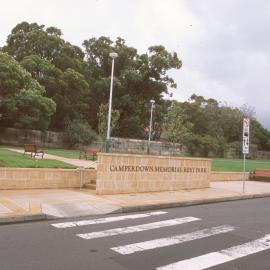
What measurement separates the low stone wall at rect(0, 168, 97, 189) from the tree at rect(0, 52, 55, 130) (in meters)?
21.7

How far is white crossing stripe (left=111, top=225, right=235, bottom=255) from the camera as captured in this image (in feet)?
23.2

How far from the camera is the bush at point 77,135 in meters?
40.8

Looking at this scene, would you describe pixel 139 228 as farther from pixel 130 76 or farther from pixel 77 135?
pixel 130 76

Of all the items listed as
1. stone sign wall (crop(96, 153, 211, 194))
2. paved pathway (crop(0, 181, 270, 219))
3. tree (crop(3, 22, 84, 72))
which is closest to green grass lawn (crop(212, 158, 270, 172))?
stone sign wall (crop(96, 153, 211, 194))

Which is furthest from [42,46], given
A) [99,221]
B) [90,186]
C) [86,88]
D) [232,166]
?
[99,221]

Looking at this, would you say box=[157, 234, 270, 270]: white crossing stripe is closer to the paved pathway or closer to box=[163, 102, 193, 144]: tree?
the paved pathway

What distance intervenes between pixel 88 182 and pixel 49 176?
1699 millimetres

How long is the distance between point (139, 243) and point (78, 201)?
4.54m

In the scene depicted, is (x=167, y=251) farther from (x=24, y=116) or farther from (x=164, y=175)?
(x=24, y=116)

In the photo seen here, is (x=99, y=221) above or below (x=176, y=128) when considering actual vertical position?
below

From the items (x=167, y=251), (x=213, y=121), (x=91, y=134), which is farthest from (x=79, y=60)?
(x=167, y=251)

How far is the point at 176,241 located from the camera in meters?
7.86

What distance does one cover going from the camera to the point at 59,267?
231 inches

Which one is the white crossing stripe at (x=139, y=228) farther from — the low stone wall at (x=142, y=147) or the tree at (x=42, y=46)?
the tree at (x=42, y=46)
